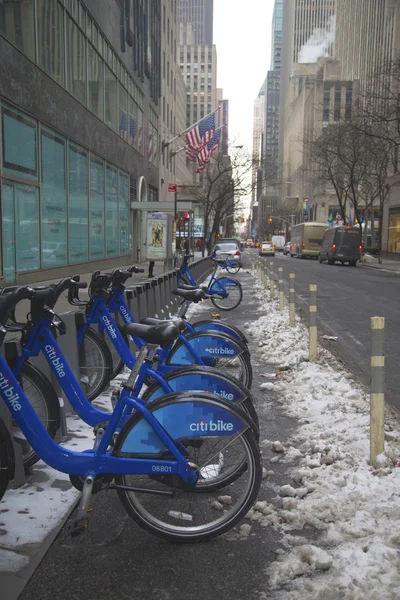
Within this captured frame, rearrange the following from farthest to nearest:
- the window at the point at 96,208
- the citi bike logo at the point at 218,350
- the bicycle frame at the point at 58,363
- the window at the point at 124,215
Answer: the window at the point at 124,215 → the window at the point at 96,208 → the citi bike logo at the point at 218,350 → the bicycle frame at the point at 58,363

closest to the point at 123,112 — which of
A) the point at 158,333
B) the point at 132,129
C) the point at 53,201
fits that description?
the point at 132,129

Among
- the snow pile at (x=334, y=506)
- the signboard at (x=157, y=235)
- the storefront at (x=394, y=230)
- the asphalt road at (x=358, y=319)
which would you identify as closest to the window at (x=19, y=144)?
the signboard at (x=157, y=235)

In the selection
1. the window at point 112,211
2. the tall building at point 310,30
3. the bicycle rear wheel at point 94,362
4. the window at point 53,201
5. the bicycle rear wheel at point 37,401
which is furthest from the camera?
the tall building at point 310,30

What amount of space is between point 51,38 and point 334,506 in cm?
1847

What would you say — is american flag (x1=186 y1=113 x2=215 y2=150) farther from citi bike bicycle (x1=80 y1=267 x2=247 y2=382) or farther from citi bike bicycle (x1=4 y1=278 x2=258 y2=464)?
citi bike bicycle (x1=4 y1=278 x2=258 y2=464)

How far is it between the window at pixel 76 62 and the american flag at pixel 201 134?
25.1 ft

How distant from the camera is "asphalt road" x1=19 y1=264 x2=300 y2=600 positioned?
9.34 ft

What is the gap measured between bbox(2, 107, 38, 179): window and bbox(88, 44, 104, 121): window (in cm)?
706

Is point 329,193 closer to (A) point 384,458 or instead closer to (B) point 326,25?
(A) point 384,458

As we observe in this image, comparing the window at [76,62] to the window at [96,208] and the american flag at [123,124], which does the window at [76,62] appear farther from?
the american flag at [123,124]

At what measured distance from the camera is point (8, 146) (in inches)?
597

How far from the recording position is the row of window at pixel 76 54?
16.1 m

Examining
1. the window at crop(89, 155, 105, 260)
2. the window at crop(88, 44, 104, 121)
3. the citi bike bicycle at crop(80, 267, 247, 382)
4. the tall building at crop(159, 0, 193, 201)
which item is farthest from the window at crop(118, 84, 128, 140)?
the citi bike bicycle at crop(80, 267, 247, 382)

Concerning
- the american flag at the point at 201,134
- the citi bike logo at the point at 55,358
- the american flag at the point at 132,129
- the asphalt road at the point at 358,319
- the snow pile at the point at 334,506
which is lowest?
the asphalt road at the point at 358,319
